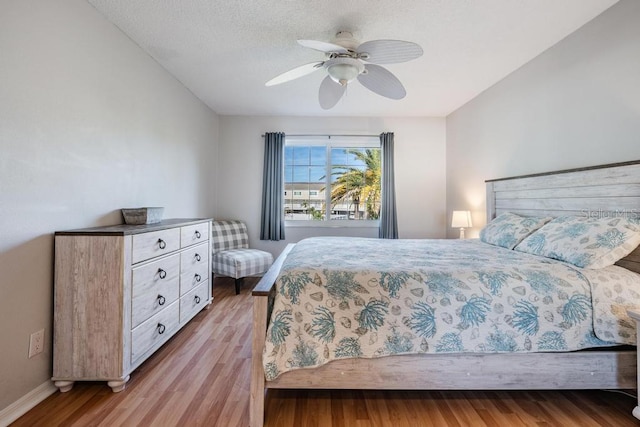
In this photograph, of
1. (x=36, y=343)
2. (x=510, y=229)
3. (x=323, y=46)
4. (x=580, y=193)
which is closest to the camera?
(x=36, y=343)

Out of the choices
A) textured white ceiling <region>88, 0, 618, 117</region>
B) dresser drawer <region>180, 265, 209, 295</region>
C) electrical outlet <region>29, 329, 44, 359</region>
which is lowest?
electrical outlet <region>29, 329, 44, 359</region>

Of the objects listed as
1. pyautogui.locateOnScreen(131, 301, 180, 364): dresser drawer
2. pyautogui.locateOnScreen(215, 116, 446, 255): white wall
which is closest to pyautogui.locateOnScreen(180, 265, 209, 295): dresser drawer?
pyautogui.locateOnScreen(131, 301, 180, 364): dresser drawer

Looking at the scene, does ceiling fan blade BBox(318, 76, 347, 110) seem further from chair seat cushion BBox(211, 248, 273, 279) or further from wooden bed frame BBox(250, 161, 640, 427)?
chair seat cushion BBox(211, 248, 273, 279)

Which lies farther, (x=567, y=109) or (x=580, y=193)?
(x=567, y=109)

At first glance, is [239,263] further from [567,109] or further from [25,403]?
[567,109]

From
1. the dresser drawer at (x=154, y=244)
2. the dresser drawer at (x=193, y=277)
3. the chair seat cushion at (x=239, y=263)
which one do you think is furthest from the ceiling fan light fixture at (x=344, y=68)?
the chair seat cushion at (x=239, y=263)

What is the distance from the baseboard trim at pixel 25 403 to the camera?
4.59ft

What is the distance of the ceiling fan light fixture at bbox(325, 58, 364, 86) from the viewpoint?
203cm

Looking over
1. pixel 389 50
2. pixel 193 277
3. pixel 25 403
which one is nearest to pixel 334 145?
pixel 389 50

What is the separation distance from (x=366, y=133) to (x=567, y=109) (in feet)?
8.03

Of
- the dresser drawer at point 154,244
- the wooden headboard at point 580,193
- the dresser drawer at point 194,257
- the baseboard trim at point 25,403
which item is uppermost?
the wooden headboard at point 580,193

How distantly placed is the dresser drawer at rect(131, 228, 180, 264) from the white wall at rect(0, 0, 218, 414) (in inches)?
17.1

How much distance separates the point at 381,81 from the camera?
225 centimetres

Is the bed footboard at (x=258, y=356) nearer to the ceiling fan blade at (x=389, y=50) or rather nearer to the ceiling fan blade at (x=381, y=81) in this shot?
the ceiling fan blade at (x=389, y=50)
